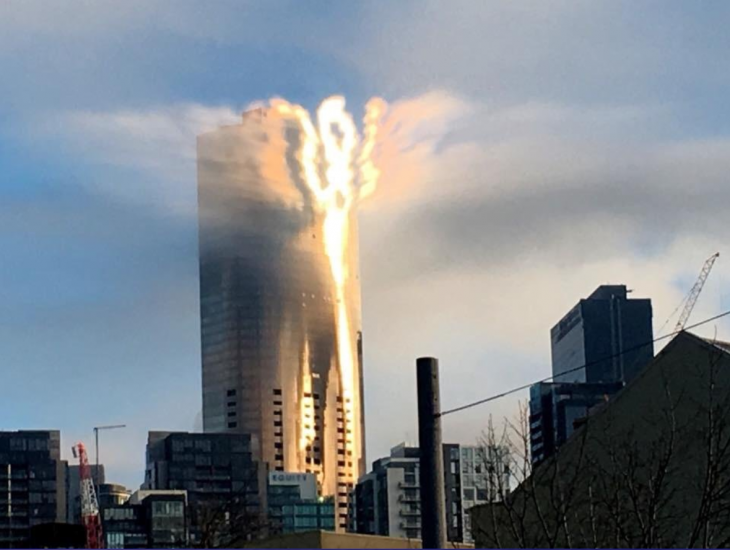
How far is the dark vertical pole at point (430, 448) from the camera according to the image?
120 ft

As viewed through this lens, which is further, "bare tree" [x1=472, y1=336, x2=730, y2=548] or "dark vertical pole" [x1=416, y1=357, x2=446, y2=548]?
"bare tree" [x1=472, y1=336, x2=730, y2=548]

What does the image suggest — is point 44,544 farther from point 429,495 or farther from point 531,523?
point 429,495

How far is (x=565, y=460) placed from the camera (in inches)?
2496

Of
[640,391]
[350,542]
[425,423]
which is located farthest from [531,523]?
[425,423]

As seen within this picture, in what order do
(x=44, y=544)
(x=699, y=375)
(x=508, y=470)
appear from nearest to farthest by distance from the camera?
(x=508, y=470) → (x=699, y=375) → (x=44, y=544)

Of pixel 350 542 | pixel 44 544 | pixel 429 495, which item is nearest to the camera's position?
pixel 429 495

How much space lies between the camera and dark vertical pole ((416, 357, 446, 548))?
120ft

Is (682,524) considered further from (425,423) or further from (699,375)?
(425,423)

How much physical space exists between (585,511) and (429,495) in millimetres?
22940

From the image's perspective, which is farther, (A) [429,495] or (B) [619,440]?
(B) [619,440]

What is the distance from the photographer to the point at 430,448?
1490 inches

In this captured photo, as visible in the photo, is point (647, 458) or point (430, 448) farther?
point (647, 458)

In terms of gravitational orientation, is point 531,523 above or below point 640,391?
below

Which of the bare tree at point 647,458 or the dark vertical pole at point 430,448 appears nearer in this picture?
the dark vertical pole at point 430,448
